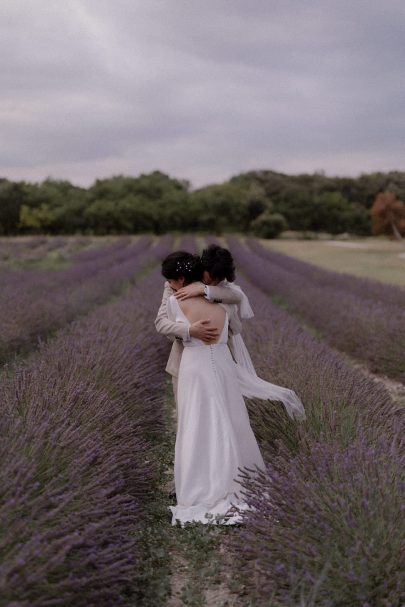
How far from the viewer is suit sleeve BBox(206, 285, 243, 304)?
10.4ft

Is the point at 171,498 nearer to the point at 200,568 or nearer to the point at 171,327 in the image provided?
the point at 200,568

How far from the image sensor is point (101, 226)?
4584 centimetres

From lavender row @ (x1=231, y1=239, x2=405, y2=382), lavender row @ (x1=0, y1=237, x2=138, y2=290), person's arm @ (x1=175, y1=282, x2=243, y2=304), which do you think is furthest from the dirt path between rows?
lavender row @ (x1=0, y1=237, x2=138, y2=290)


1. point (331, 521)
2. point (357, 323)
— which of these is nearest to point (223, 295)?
point (331, 521)

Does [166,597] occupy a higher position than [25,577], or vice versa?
[25,577]

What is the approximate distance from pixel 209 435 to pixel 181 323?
0.53 metres

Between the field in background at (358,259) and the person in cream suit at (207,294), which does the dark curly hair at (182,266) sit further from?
the field in background at (358,259)

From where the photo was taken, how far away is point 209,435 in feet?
10.2

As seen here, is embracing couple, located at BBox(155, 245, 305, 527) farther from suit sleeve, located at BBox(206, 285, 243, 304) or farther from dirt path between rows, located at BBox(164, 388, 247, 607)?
dirt path between rows, located at BBox(164, 388, 247, 607)

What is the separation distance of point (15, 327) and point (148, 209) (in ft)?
132

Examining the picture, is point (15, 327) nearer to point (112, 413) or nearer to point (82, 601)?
point (112, 413)

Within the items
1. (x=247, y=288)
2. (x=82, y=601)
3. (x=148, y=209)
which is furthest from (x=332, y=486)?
(x=148, y=209)

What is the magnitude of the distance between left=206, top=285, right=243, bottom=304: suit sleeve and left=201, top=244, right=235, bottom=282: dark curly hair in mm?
57

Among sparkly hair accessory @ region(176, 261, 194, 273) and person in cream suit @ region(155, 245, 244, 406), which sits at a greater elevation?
sparkly hair accessory @ region(176, 261, 194, 273)
